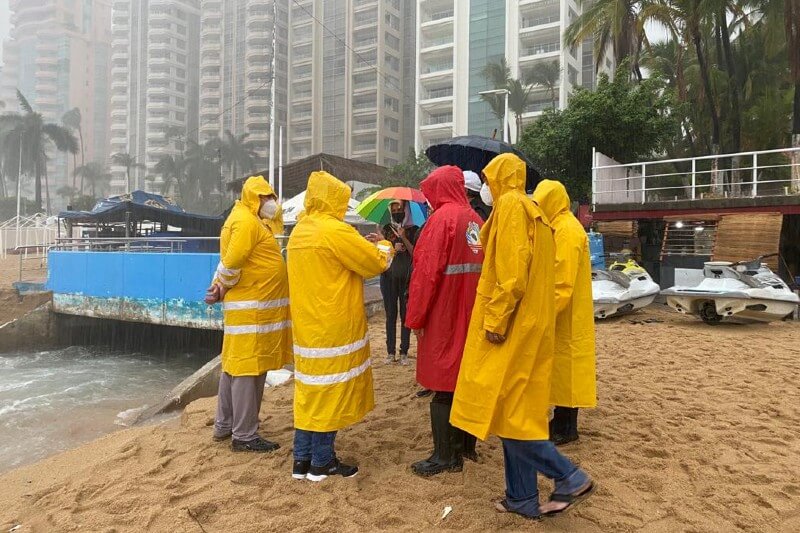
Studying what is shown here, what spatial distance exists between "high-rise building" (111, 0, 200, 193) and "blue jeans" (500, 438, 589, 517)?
76.9 metres

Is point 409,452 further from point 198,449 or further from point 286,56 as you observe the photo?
point 286,56

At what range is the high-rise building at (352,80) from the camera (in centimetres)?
5844

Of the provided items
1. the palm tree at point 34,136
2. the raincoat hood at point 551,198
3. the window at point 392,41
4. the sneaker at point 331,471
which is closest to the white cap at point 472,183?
the raincoat hood at point 551,198

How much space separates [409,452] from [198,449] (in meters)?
1.42

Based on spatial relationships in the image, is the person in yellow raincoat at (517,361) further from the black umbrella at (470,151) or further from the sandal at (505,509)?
the black umbrella at (470,151)

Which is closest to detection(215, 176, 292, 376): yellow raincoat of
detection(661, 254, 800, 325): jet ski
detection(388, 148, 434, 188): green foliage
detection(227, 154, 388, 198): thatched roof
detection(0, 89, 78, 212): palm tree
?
detection(661, 254, 800, 325): jet ski

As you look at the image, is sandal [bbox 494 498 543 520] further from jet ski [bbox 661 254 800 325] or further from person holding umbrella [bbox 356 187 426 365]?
jet ski [bbox 661 254 800 325]

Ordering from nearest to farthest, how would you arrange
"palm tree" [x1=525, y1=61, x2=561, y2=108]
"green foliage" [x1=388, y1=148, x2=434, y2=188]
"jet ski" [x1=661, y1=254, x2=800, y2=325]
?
"jet ski" [x1=661, y1=254, x2=800, y2=325] < "green foliage" [x1=388, y1=148, x2=434, y2=188] < "palm tree" [x1=525, y1=61, x2=561, y2=108]

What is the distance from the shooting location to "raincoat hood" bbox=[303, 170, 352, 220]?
3188mm

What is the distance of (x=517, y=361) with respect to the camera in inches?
97.8

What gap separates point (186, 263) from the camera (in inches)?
362

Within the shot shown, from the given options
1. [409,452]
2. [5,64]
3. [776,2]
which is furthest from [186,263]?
[5,64]

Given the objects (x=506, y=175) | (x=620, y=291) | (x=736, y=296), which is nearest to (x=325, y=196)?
(x=506, y=175)

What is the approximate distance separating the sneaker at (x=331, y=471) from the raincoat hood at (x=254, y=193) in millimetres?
1690
